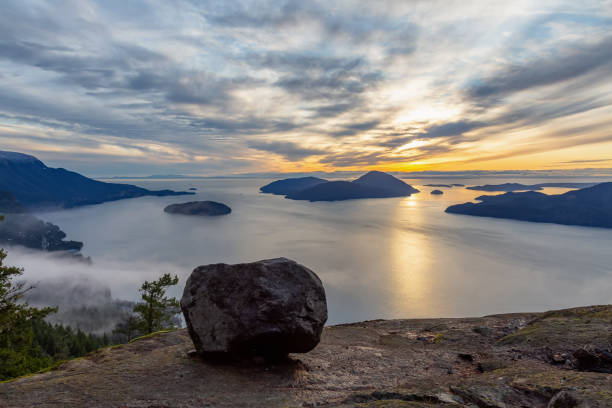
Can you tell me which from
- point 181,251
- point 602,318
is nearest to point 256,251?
point 181,251

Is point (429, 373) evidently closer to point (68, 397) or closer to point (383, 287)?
point (68, 397)

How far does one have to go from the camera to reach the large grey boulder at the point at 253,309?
41.0 ft

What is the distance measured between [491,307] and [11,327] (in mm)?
120328

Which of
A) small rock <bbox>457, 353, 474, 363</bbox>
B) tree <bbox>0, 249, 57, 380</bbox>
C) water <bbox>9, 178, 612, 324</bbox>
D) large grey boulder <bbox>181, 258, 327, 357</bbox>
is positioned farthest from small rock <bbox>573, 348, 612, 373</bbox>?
water <bbox>9, 178, 612, 324</bbox>

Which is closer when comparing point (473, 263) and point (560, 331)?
point (560, 331)

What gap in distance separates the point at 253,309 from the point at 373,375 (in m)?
6.00

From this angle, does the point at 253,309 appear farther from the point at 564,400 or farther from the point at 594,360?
the point at 594,360

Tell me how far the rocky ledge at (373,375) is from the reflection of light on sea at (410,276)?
280 ft

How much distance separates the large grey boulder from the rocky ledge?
1.04 m

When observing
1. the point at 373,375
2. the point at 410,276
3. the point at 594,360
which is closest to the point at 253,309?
the point at 373,375

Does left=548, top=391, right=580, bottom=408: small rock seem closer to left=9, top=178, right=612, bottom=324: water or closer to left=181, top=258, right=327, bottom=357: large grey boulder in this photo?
left=181, top=258, right=327, bottom=357: large grey boulder

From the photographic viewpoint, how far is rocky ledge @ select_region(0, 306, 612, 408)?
8625mm

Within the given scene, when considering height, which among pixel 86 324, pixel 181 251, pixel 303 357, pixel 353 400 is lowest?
pixel 86 324

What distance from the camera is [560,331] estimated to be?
15.0 metres
